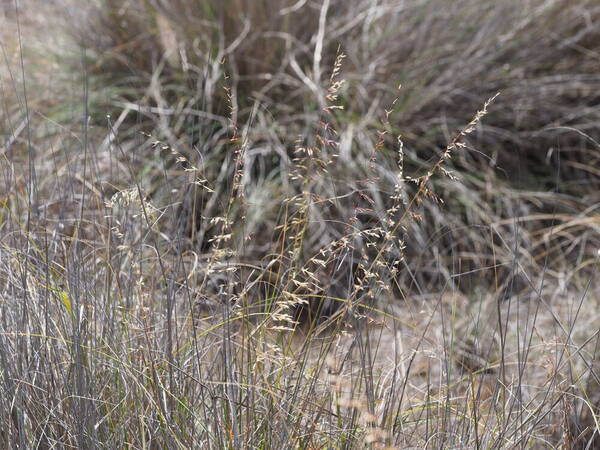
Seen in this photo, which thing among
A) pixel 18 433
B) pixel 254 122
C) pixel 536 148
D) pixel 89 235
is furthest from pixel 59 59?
pixel 18 433

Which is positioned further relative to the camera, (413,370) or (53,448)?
(413,370)

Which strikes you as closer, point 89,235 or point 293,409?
point 293,409

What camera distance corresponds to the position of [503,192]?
11.7 feet

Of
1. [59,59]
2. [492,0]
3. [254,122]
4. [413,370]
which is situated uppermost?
[492,0]

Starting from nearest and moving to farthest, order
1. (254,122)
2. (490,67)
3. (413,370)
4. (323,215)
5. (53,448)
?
(53,448) → (413,370) → (323,215) → (254,122) → (490,67)

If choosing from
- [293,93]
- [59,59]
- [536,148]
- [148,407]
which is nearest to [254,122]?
[293,93]

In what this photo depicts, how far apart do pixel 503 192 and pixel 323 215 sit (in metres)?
0.79

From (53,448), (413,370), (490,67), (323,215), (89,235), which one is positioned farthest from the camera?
(490,67)

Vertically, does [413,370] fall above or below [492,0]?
below

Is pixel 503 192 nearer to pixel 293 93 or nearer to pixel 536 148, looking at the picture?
pixel 536 148

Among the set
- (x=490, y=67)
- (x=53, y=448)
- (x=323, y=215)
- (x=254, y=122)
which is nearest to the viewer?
(x=53, y=448)

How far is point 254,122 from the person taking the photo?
370cm

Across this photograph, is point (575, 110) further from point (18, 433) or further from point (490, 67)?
point (18, 433)

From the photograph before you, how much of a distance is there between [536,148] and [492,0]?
77cm
